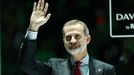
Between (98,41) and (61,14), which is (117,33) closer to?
(98,41)

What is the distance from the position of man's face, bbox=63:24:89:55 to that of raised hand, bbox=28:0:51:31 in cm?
13

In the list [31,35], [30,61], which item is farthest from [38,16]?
[30,61]

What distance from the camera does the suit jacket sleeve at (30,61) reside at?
7.98 ft

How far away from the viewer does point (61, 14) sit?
2.80 m

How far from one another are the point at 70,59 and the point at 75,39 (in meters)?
0.11

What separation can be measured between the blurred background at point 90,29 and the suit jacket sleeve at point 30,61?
0.59 feet

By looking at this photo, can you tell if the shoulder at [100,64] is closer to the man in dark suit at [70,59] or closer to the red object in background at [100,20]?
the man in dark suit at [70,59]

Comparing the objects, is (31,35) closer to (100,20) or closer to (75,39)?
(75,39)

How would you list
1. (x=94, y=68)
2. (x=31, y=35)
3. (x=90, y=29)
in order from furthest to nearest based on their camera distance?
(x=90, y=29) < (x=94, y=68) < (x=31, y=35)

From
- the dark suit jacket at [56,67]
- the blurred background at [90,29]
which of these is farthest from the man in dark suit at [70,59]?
the blurred background at [90,29]

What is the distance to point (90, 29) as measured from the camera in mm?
2766

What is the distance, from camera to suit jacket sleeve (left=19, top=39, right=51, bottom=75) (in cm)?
243

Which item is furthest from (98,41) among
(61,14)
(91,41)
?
(61,14)

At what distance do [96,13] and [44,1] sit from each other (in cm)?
29
